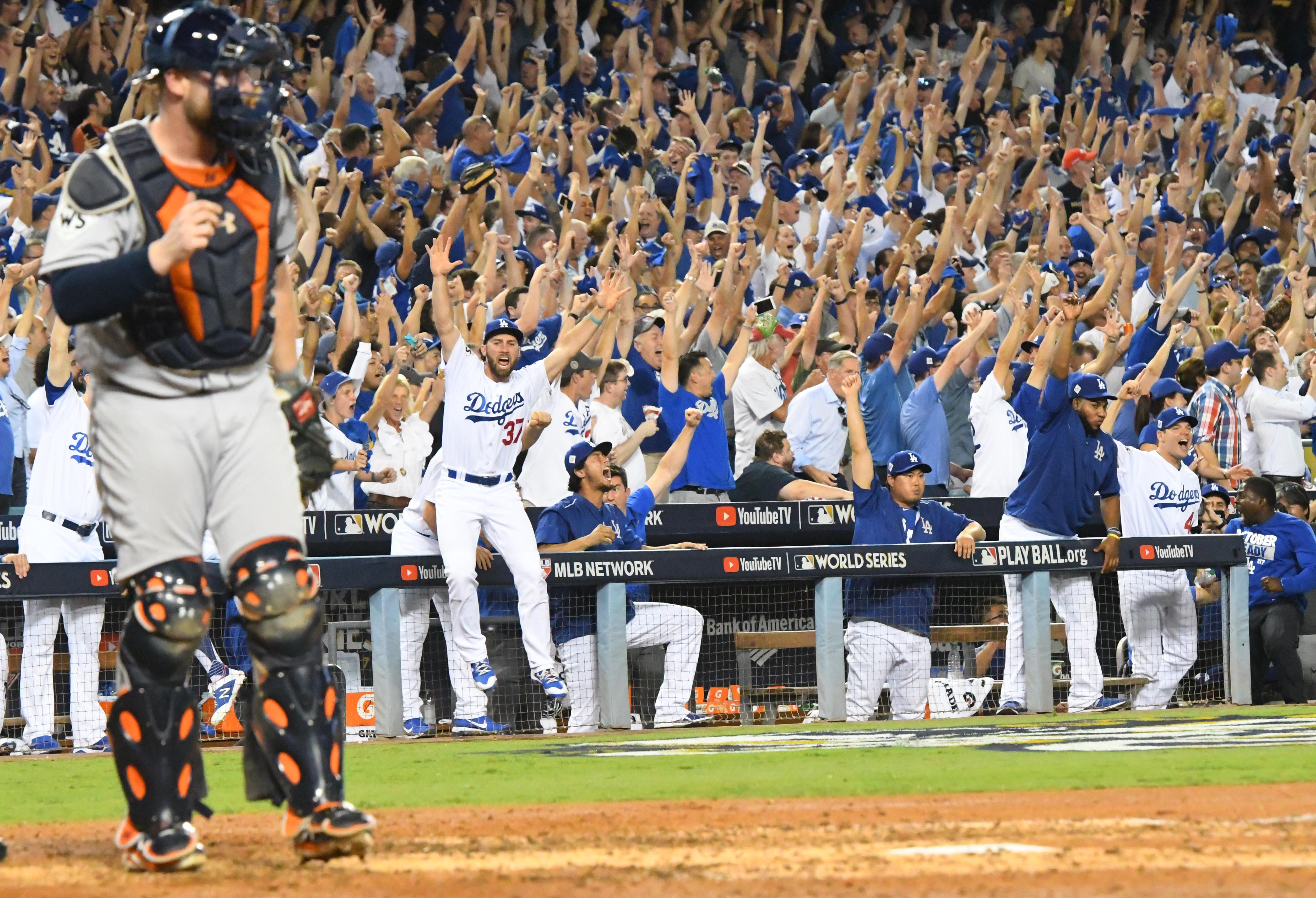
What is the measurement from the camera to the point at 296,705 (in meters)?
4.02

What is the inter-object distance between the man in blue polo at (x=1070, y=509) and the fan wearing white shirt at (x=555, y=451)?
8.97 ft

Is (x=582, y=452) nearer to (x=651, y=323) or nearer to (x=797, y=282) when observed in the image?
(x=651, y=323)

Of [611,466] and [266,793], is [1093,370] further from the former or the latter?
[266,793]

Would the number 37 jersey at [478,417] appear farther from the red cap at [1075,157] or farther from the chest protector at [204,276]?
the red cap at [1075,157]

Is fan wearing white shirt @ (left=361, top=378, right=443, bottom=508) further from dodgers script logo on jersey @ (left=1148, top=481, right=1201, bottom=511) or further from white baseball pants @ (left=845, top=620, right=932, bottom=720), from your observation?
dodgers script logo on jersey @ (left=1148, top=481, right=1201, bottom=511)

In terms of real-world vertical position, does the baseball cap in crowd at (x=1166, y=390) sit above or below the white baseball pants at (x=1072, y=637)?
above

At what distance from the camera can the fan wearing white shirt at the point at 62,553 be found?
29.9ft

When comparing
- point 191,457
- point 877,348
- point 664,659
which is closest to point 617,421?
point 664,659

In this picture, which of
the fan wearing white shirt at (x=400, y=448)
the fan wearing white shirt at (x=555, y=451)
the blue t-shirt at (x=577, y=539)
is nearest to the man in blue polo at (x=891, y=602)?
the blue t-shirt at (x=577, y=539)

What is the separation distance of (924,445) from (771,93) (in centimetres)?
669

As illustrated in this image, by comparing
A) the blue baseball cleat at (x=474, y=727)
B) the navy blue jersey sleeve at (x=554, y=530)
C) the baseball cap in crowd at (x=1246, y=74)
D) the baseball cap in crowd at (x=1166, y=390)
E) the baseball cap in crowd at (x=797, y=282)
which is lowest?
the blue baseball cleat at (x=474, y=727)

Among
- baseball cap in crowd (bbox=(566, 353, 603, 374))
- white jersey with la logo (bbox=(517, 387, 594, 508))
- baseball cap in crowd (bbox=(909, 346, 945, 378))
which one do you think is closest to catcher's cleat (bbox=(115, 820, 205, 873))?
white jersey with la logo (bbox=(517, 387, 594, 508))

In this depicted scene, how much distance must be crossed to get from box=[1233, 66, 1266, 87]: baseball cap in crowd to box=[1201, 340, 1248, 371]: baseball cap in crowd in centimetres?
905

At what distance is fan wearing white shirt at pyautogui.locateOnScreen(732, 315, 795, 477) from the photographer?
1246 cm
